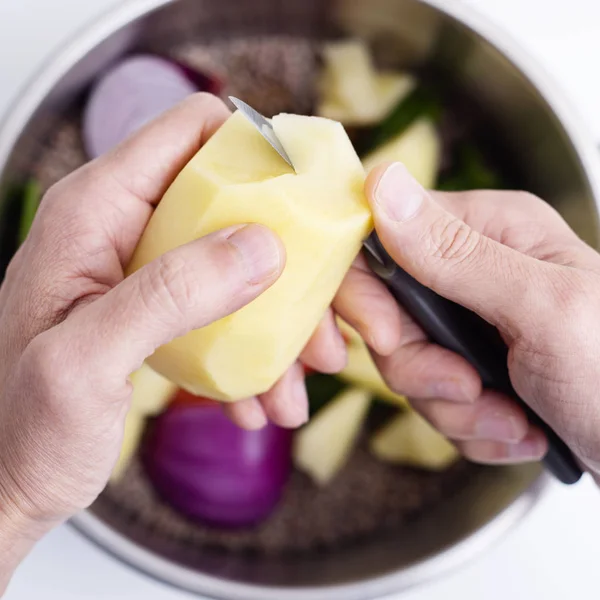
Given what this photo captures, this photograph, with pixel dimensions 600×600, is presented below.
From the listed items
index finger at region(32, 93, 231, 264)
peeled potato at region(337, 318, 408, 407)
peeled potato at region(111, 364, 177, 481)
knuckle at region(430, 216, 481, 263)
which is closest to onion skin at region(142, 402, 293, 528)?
peeled potato at region(111, 364, 177, 481)

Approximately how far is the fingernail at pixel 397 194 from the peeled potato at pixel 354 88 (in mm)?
547

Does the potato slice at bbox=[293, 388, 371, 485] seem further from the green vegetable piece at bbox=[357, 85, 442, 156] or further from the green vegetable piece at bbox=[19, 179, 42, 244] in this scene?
the green vegetable piece at bbox=[19, 179, 42, 244]

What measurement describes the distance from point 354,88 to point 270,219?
→ 2.06 feet

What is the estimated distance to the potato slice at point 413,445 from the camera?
1.13 meters

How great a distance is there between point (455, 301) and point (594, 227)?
1.12ft

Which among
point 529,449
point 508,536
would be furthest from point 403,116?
point 508,536

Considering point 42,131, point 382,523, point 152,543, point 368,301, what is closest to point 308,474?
point 382,523

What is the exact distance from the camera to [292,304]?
64cm

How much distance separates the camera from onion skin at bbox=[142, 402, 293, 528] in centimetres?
109

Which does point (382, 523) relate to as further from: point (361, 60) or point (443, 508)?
point (361, 60)

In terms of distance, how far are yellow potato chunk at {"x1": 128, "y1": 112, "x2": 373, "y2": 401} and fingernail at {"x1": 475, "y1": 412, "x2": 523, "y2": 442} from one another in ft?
1.01

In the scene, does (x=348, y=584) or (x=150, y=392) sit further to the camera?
(x=150, y=392)

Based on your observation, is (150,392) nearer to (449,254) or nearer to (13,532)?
(13,532)

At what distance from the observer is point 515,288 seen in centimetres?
65
